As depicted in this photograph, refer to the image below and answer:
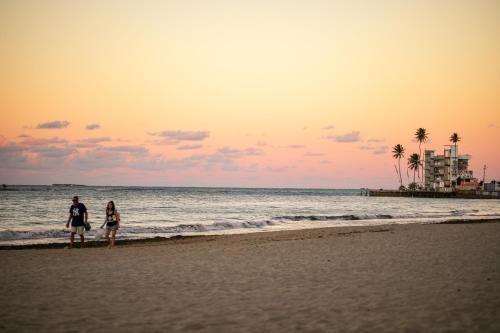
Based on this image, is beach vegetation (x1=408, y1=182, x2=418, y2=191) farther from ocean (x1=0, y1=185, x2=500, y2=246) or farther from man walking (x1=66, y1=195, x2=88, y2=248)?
man walking (x1=66, y1=195, x2=88, y2=248)

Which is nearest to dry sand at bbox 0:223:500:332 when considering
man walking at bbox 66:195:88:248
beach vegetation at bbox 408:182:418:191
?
man walking at bbox 66:195:88:248

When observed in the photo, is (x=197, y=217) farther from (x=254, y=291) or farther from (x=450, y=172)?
(x=450, y=172)

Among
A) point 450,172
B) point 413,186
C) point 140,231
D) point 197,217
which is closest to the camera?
point 140,231

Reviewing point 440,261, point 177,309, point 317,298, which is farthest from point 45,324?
point 440,261

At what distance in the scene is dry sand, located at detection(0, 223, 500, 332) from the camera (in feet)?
22.2

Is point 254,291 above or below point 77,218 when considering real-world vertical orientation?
below

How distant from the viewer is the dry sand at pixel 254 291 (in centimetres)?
678

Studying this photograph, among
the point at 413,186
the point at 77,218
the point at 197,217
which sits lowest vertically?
the point at 197,217

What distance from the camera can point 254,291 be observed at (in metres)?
9.05

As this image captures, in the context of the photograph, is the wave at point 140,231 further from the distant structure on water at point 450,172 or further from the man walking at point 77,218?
the distant structure on water at point 450,172

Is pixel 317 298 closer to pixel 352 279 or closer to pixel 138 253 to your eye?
pixel 352 279

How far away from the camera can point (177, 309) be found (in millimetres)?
7660

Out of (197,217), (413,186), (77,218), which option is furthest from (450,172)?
(77,218)

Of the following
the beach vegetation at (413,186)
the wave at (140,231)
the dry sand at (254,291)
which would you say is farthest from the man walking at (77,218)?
the beach vegetation at (413,186)
